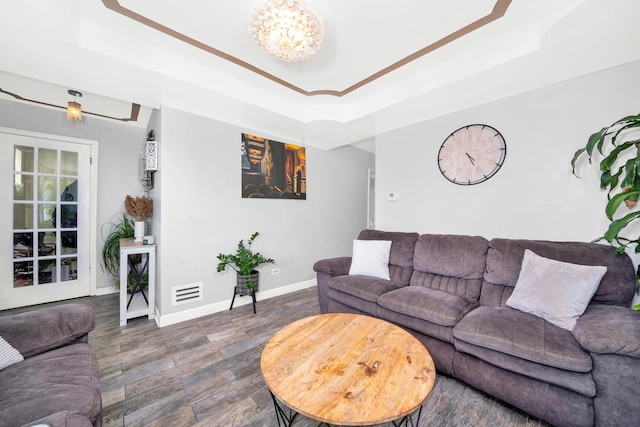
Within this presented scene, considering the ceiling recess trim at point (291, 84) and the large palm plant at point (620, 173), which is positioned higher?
the ceiling recess trim at point (291, 84)

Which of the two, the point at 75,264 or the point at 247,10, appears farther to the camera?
the point at 75,264

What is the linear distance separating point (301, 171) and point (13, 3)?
2831 mm

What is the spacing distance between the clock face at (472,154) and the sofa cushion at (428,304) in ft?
4.52

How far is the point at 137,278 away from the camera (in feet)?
8.98

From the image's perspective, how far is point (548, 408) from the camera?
1291mm

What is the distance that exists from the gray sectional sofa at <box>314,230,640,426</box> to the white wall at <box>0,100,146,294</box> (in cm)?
327

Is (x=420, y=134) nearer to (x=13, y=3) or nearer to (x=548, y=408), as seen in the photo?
(x=548, y=408)

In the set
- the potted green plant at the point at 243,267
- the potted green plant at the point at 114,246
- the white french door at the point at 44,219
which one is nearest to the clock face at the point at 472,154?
the potted green plant at the point at 243,267

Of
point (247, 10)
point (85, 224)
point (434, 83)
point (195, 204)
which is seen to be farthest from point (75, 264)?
point (434, 83)

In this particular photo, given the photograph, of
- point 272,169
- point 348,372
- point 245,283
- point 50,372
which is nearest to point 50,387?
point 50,372

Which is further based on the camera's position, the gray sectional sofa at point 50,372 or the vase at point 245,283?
the vase at point 245,283

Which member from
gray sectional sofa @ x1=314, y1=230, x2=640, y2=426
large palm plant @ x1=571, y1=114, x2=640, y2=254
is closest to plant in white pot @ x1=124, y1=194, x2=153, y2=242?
gray sectional sofa @ x1=314, y1=230, x2=640, y2=426

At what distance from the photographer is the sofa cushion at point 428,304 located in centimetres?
170

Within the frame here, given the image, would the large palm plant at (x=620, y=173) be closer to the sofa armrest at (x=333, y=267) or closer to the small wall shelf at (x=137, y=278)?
the sofa armrest at (x=333, y=267)
